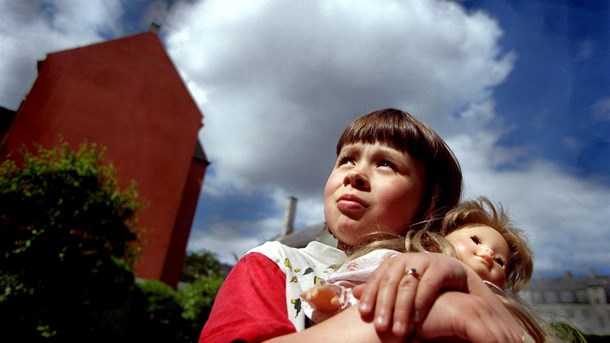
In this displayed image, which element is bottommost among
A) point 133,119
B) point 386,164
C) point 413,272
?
point 413,272


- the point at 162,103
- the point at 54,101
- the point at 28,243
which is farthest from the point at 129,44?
the point at 28,243

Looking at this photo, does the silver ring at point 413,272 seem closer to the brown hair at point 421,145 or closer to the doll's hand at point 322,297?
the doll's hand at point 322,297

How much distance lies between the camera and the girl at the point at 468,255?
90 centimetres

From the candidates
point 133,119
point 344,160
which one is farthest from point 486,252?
point 133,119

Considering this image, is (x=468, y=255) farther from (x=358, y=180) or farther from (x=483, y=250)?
(x=358, y=180)

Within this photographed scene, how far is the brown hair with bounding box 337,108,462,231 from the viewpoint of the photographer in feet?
4.41

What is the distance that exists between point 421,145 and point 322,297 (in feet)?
2.48

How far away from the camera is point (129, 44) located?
15.0 m

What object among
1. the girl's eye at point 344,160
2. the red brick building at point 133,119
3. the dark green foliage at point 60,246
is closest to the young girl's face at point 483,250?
the girl's eye at point 344,160

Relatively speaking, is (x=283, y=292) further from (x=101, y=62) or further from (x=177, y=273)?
(x=177, y=273)

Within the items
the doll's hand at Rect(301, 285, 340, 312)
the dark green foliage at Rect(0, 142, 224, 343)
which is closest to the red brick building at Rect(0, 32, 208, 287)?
the dark green foliage at Rect(0, 142, 224, 343)

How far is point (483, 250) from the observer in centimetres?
122

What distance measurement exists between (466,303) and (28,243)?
30.9ft

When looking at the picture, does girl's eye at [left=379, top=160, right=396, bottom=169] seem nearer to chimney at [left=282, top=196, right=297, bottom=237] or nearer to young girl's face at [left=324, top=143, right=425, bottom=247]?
young girl's face at [left=324, top=143, right=425, bottom=247]
